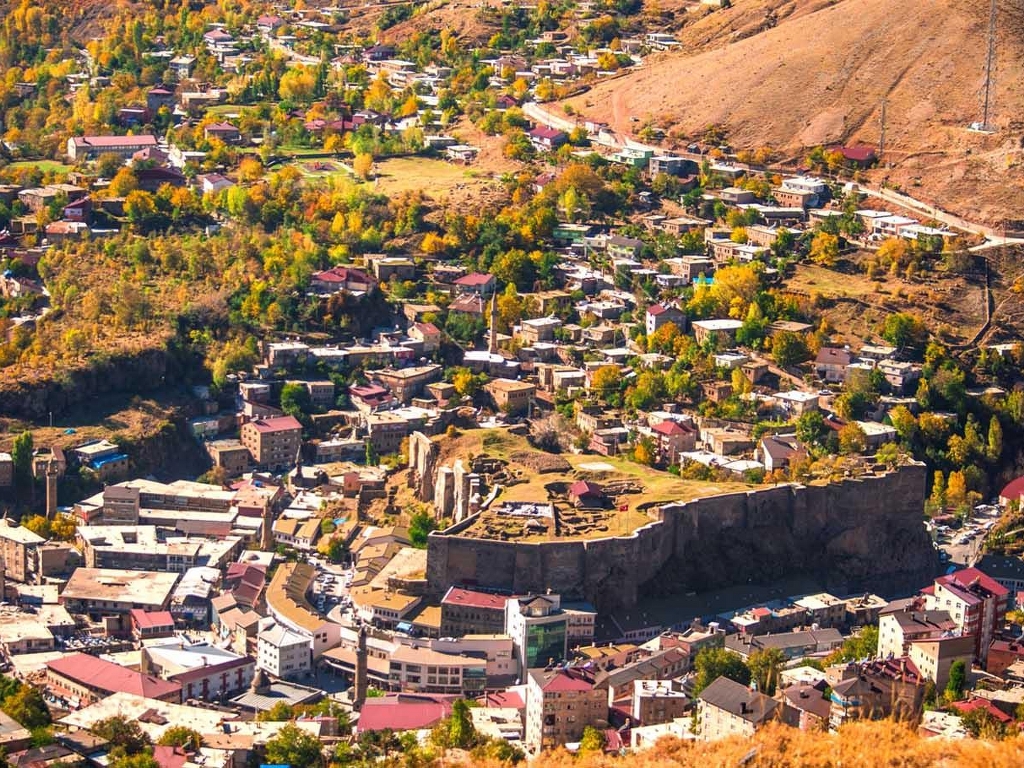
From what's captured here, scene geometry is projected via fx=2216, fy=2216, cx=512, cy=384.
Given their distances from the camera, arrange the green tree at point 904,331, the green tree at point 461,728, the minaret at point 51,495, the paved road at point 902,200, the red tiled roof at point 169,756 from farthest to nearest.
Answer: the paved road at point 902,200 → the green tree at point 904,331 → the minaret at point 51,495 → the green tree at point 461,728 → the red tiled roof at point 169,756

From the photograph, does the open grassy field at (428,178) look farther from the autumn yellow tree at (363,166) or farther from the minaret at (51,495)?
the minaret at (51,495)

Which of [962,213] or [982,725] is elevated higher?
[962,213]

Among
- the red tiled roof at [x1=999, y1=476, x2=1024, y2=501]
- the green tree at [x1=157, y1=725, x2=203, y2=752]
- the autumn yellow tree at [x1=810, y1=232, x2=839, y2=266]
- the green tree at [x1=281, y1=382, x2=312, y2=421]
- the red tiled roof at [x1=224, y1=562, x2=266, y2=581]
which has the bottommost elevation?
the green tree at [x1=157, y1=725, x2=203, y2=752]

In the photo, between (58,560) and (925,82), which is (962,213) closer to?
(925,82)

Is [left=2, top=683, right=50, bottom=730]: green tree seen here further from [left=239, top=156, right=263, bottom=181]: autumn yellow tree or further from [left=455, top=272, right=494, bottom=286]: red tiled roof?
[left=239, top=156, right=263, bottom=181]: autumn yellow tree

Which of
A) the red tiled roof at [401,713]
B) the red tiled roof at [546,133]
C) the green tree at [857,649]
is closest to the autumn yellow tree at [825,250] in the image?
the red tiled roof at [546,133]

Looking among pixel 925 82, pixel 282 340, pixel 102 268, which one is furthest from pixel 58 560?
pixel 925 82

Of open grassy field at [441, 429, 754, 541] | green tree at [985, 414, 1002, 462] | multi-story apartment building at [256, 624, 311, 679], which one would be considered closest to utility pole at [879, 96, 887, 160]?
green tree at [985, 414, 1002, 462]
